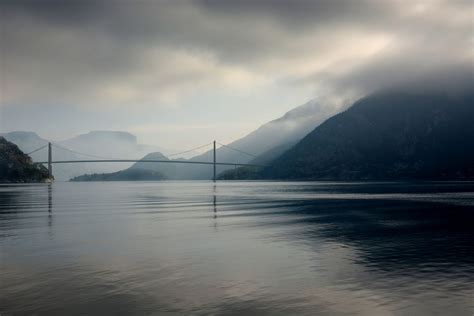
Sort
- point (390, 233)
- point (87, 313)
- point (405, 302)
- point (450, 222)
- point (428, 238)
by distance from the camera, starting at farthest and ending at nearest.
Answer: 1. point (450, 222)
2. point (390, 233)
3. point (428, 238)
4. point (405, 302)
5. point (87, 313)

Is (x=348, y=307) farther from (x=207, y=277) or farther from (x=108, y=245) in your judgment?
(x=108, y=245)

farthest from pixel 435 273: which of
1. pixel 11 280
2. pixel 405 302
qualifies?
pixel 11 280

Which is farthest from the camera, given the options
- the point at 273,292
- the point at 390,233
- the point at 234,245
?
the point at 390,233

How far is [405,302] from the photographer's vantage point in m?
15.0

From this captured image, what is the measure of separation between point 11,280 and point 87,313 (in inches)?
264

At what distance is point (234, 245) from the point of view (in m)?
27.5

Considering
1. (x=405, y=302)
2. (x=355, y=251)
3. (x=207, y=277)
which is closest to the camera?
(x=405, y=302)

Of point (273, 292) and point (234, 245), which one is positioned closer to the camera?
point (273, 292)

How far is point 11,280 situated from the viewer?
60.2 feet

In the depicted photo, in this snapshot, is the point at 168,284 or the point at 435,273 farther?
the point at 435,273

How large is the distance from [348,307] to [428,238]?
61.2ft

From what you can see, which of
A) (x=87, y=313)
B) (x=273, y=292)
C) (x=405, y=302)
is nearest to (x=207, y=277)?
(x=273, y=292)

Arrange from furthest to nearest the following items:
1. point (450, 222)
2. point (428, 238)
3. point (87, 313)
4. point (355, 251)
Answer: point (450, 222)
point (428, 238)
point (355, 251)
point (87, 313)

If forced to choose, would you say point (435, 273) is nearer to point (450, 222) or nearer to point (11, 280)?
point (11, 280)
